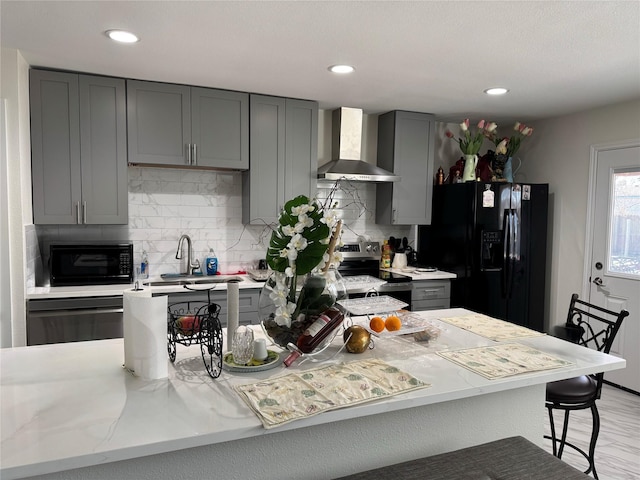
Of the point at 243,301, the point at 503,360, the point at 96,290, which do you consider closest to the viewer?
the point at 503,360

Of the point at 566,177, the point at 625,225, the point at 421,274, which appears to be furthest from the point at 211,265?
the point at 625,225

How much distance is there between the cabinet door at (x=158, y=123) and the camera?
3.37m

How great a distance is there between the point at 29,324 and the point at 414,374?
260 centimetres

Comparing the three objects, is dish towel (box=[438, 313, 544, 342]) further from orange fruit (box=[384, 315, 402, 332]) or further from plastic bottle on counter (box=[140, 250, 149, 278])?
plastic bottle on counter (box=[140, 250, 149, 278])

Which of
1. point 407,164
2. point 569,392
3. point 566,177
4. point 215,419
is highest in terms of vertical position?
point 407,164

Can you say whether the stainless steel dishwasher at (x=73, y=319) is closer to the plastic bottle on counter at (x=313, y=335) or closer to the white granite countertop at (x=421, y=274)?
the plastic bottle on counter at (x=313, y=335)

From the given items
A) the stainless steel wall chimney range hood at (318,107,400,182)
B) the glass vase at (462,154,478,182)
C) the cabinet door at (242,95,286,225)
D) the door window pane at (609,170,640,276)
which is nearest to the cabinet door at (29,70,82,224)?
the cabinet door at (242,95,286,225)

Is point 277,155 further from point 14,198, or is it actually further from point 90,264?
point 14,198

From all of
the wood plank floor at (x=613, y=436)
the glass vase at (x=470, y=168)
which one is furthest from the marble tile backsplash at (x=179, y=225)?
the wood plank floor at (x=613, y=436)

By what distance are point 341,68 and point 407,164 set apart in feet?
5.09

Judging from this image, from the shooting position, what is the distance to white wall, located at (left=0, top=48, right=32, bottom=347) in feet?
9.26

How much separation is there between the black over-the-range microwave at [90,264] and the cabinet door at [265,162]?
3.30 feet

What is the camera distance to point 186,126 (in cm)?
351

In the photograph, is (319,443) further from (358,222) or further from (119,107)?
(358,222)
